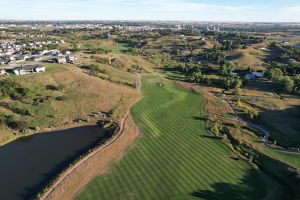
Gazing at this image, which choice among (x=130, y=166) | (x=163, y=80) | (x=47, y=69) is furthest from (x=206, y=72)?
(x=130, y=166)

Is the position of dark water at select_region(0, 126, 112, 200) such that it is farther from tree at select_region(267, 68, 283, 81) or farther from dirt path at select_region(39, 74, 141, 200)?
tree at select_region(267, 68, 283, 81)

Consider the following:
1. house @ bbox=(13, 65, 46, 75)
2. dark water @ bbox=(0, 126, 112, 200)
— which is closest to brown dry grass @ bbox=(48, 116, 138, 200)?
dark water @ bbox=(0, 126, 112, 200)

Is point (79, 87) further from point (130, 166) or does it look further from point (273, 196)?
point (273, 196)

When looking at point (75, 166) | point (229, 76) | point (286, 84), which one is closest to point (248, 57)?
point (229, 76)

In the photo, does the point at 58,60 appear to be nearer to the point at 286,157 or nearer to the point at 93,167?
the point at 93,167

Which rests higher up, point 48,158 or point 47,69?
point 47,69

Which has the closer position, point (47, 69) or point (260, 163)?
point (260, 163)

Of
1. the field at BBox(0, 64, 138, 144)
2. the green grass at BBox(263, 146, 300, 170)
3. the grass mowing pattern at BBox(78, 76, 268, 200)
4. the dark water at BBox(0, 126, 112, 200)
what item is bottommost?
the dark water at BBox(0, 126, 112, 200)
